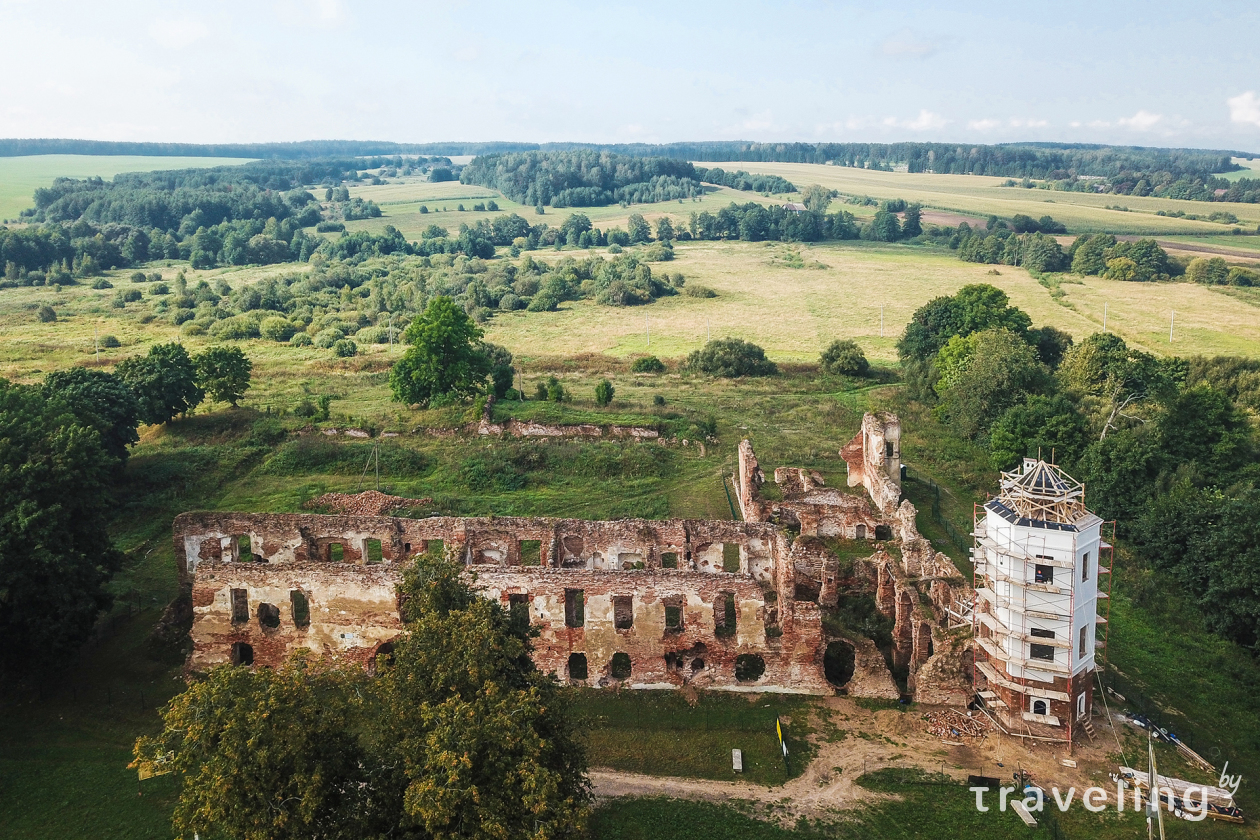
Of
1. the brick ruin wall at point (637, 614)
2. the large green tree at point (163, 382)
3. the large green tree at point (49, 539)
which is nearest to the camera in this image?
the large green tree at point (49, 539)

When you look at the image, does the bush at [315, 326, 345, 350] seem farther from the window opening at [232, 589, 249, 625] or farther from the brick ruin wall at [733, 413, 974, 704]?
the window opening at [232, 589, 249, 625]

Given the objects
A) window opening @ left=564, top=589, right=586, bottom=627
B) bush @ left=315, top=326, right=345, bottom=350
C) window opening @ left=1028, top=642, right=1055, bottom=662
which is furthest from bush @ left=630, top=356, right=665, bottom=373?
window opening @ left=1028, top=642, right=1055, bottom=662

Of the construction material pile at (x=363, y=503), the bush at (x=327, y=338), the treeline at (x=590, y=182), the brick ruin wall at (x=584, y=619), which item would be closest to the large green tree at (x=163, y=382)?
the construction material pile at (x=363, y=503)

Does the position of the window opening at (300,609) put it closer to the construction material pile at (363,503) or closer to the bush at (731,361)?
the construction material pile at (363,503)

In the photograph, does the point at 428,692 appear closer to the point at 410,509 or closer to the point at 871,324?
the point at 410,509

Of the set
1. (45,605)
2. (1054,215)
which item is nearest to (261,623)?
(45,605)

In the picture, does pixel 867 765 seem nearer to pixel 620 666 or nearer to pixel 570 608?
pixel 620 666
